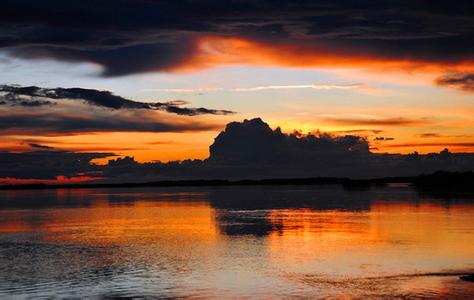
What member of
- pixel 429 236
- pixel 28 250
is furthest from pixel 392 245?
pixel 28 250

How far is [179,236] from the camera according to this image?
66.9 m

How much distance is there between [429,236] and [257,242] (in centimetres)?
1652

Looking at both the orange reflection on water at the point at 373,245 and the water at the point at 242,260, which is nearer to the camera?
the water at the point at 242,260

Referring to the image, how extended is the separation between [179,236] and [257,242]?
11.1 metres

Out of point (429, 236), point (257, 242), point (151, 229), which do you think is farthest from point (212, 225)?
point (429, 236)

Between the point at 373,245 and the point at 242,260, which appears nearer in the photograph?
the point at 242,260

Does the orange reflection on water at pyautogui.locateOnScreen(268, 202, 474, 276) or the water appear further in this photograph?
the orange reflection on water at pyautogui.locateOnScreen(268, 202, 474, 276)

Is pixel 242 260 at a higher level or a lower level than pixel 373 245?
higher

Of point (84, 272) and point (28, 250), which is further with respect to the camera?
point (28, 250)

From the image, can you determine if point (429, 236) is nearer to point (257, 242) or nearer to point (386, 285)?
point (257, 242)

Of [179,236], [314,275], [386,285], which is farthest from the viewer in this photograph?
[179,236]

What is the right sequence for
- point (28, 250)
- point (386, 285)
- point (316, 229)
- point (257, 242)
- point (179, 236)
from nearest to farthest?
1. point (386, 285)
2. point (28, 250)
3. point (257, 242)
4. point (179, 236)
5. point (316, 229)

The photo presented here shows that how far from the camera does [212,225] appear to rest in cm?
8062

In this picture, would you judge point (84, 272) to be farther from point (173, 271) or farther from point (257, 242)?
point (257, 242)
